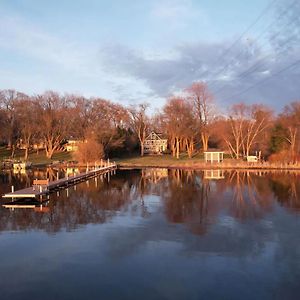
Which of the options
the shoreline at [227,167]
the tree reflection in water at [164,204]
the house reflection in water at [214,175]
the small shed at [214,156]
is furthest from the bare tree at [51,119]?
the tree reflection in water at [164,204]

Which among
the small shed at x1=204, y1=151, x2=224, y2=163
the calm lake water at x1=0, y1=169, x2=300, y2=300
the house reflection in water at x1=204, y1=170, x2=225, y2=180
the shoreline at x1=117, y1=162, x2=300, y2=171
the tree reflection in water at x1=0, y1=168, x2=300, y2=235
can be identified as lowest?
the calm lake water at x1=0, y1=169, x2=300, y2=300

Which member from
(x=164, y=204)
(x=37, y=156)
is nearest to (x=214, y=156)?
(x=37, y=156)

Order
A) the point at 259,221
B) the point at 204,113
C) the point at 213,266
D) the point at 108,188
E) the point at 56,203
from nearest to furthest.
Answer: the point at 213,266 < the point at 259,221 < the point at 56,203 < the point at 108,188 < the point at 204,113

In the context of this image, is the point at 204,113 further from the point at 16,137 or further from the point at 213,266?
the point at 213,266

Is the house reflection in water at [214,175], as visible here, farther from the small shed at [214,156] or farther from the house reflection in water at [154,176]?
the small shed at [214,156]

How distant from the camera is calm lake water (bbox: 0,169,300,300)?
30.5 feet

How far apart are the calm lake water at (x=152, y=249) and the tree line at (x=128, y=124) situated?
3529cm

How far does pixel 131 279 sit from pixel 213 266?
2.43m

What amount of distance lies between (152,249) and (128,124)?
70.6 m

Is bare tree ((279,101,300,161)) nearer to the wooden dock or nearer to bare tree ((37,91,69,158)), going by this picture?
the wooden dock

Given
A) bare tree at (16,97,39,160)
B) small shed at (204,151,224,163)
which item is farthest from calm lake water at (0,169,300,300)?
bare tree at (16,97,39,160)

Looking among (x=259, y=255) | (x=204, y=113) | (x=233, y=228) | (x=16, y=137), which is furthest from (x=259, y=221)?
(x=16, y=137)

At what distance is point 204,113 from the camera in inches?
2761

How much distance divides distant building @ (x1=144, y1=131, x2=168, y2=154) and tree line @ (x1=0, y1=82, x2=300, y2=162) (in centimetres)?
703
